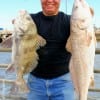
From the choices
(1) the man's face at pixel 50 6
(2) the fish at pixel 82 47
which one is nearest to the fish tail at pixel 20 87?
(2) the fish at pixel 82 47

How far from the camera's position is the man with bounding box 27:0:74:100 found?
495cm

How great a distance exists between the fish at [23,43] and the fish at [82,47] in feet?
1.56

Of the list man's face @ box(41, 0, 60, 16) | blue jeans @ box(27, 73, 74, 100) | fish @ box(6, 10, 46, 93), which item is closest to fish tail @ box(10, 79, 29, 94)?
fish @ box(6, 10, 46, 93)

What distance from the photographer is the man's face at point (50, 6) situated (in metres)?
4.83

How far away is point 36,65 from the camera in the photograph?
483cm

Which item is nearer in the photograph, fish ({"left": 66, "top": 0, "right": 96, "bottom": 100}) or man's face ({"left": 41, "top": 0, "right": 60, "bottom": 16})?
fish ({"left": 66, "top": 0, "right": 96, "bottom": 100})

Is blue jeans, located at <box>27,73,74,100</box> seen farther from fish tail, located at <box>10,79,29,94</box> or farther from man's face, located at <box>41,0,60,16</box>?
man's face, located at <box>41,0,60,16</box>

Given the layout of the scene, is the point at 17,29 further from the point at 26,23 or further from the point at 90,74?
the point at 90,74

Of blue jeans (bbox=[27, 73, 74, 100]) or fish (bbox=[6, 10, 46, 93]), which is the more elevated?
fish (bbox=[6, 10, 46, 93])

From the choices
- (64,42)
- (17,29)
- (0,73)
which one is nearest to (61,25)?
(64,42)

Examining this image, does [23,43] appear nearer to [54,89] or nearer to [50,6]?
[50,6]

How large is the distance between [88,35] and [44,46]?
785mm

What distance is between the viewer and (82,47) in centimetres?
436

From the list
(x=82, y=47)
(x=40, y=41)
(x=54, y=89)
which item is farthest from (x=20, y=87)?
(x=82, y=47)
